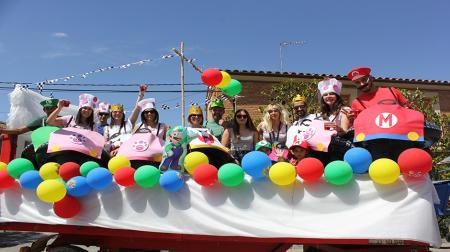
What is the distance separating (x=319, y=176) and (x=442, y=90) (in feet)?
44.6

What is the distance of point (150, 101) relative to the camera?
179 inches

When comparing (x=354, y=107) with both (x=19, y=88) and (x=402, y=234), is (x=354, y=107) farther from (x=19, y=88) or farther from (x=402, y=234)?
(x=19, y=88)

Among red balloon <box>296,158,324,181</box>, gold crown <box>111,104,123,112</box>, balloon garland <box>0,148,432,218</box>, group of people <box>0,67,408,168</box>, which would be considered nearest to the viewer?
balloon garland <box>0,148,432,218</box>

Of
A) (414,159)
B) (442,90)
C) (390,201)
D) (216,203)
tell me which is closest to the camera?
(414,159)

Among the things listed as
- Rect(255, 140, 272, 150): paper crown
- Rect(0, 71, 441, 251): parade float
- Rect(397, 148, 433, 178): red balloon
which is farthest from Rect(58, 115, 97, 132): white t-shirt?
Rect(397, 148, 433, 178): red balloon

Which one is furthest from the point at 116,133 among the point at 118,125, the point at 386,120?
the point at 386,120

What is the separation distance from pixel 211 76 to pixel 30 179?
212cm

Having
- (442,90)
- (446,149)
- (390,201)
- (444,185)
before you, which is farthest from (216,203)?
(442,90)

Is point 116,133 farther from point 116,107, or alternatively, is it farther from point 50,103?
point 50,103

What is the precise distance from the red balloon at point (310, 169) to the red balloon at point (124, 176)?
150cm

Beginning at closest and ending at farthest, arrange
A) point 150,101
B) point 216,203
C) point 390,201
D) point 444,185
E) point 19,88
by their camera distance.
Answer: point 390,201 → point 216,203 → point 150,101 → point 444,185 → point 19,88

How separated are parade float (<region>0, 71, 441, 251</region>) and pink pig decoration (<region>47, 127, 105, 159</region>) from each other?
13 mm

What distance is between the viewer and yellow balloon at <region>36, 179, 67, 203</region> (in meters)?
3.63

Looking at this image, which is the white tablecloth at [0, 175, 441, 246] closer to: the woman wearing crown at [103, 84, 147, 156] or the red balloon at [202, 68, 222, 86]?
the woman wearing crown at [103, 84, 147, 156]
